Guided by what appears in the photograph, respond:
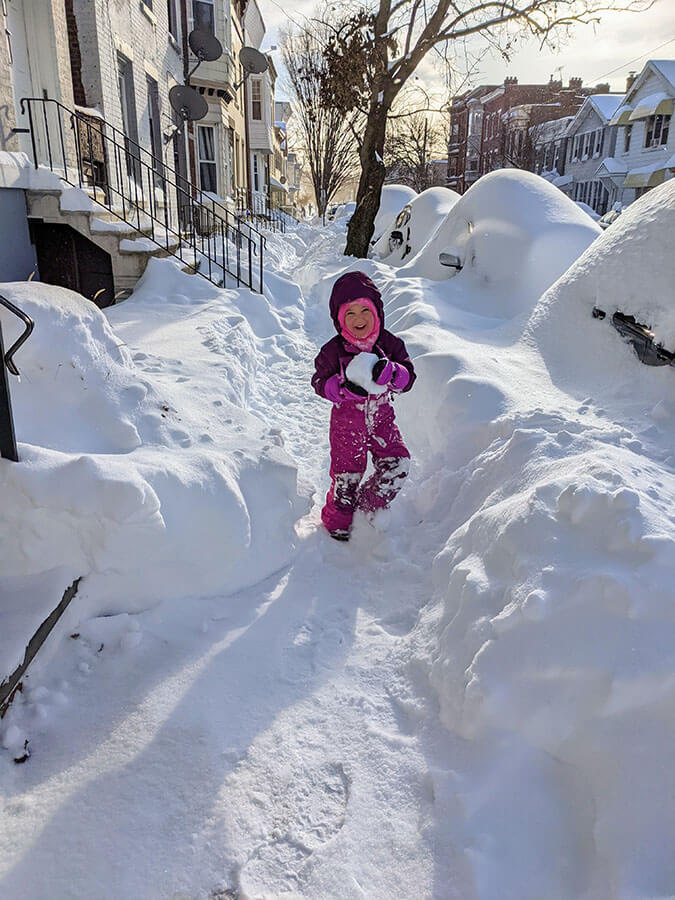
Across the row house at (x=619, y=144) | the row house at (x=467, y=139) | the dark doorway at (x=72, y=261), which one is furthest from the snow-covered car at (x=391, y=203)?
the row house at (x=467, y=139)

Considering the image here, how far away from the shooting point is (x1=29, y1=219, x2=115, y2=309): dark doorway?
7.64m

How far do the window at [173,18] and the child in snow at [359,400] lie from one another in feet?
47.6

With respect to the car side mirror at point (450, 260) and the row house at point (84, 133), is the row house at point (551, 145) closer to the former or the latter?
the row house at point (84, 133)

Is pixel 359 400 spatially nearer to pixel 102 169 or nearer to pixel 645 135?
pixel 102 169

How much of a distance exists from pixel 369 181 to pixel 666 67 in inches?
1075

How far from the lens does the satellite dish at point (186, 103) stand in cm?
1312

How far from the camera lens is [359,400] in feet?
10.7

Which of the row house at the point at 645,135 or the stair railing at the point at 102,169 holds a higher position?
the row house at the point at 645,135

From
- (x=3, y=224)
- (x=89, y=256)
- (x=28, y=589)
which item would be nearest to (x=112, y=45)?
(x=89, y=256)

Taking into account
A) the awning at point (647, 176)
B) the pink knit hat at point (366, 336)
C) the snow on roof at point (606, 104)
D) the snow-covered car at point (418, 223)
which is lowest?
the pink knit hat at point (366, 336)

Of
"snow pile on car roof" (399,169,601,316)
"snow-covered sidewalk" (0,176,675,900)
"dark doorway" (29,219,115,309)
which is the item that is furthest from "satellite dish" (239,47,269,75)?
"snow-covered sidewalk" (0,176,675,900)

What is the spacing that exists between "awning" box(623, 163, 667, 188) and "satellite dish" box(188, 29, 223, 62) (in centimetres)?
2463

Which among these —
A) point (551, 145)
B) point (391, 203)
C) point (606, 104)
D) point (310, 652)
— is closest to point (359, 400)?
point (310, 652)

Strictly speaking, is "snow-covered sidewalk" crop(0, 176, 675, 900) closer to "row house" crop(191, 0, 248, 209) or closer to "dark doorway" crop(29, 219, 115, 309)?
"dark doorway" crop(29, 219, 115, 309)
